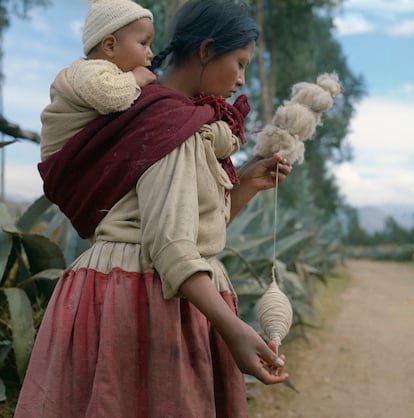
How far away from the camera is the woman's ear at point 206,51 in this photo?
60.8 inches

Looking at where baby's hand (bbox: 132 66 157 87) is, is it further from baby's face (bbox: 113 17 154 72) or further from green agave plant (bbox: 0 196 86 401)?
green agave plant (bbox: 0 196 86 401)

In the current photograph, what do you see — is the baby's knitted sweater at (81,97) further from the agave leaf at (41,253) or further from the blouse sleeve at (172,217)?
the agave leaf at (41,253)

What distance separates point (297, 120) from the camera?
1.84m

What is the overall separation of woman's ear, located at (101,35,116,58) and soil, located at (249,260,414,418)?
8.78 feet

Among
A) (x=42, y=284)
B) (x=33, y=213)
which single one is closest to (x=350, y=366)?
(x=42, y=284)

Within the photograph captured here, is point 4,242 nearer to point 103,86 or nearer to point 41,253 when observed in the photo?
point 41,253

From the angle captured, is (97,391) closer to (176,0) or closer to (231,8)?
(231,8)

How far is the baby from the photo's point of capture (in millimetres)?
1402

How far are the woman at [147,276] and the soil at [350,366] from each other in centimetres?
239

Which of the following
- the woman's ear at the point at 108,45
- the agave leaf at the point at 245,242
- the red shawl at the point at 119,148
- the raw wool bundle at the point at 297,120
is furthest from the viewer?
the agave leaf at the point at 245,242

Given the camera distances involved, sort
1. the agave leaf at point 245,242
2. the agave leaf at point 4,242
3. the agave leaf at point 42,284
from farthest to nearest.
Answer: the agave leaf at point 245,242 → the agave leaf at point 42,284 → the agave leaf at point 4,242

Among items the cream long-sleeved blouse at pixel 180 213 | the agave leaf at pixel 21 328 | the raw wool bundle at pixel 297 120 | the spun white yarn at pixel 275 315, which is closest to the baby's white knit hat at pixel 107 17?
the cream long-sleeved blouse at pixel 180 213

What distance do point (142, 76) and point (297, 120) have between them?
54 cm

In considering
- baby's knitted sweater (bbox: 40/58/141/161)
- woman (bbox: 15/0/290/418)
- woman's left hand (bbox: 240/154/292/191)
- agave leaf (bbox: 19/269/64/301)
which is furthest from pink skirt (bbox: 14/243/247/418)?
agave leaf (bbox: 19/269/64/301)
